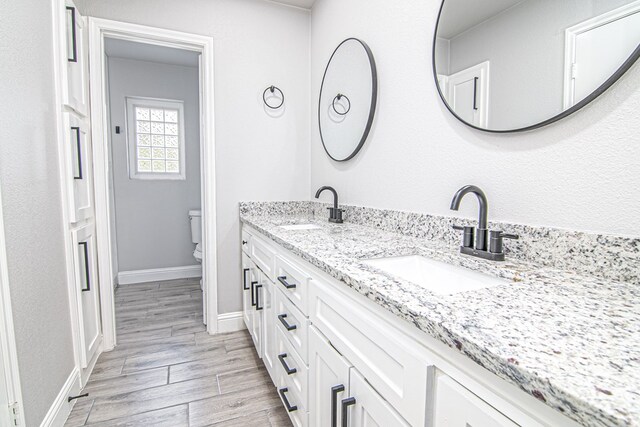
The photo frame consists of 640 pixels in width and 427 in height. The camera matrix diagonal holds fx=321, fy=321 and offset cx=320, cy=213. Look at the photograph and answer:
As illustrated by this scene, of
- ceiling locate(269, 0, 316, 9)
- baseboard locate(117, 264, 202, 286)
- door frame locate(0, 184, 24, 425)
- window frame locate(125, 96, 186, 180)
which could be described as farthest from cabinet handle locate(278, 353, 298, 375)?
window frame locate(125, 96, 186, 180)

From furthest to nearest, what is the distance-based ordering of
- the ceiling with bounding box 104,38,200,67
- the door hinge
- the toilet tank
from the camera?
the toilet tank < the ceiling with bounding box 104,38,200,67 < the door hinge

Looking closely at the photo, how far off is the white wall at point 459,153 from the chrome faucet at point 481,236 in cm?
9

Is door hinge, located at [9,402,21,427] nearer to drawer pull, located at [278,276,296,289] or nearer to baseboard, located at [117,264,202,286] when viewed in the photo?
drawer pull, located at [278,276,296,289]

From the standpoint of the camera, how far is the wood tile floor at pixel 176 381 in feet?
5.03

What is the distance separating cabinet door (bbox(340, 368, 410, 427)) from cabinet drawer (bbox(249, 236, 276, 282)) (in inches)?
30.7

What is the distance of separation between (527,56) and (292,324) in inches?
48.7

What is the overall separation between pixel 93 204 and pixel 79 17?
108 cm

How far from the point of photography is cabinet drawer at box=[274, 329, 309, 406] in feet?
3.93

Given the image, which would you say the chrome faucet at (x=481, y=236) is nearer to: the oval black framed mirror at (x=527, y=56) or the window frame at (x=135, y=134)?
the oval black framed mirror at (x=527, y=56)

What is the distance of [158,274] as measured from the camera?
3600 mm

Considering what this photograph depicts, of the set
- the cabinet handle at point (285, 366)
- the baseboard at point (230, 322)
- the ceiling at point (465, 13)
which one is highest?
the ceiling at point (465, 13)

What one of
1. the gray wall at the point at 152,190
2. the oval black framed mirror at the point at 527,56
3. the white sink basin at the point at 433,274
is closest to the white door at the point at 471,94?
the oval black framed mirror at the point at 527,56

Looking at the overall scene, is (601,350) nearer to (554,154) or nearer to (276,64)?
(554,154)

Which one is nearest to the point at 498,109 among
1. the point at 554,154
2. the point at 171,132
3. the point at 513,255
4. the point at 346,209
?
the point at 554,154
